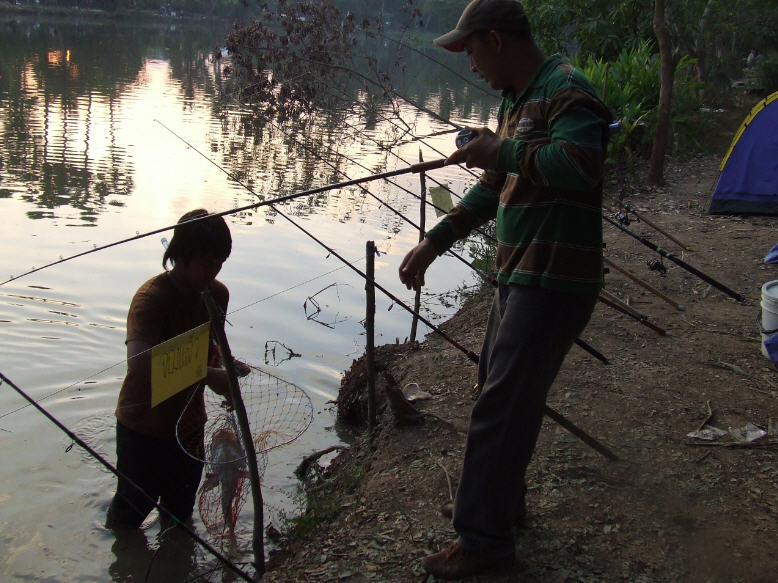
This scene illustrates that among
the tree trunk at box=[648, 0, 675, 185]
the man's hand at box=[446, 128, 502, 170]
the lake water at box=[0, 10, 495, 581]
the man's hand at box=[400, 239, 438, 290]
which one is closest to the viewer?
the man's hand at box=[446, 128, 502, 170]

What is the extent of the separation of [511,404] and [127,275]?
19.4ft

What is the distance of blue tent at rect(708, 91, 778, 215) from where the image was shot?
8.31 m

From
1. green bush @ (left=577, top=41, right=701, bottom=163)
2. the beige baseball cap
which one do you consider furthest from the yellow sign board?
green bush @ (left=577, top=41, right=701, bottom=163)

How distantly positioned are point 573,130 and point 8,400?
4.49 metres

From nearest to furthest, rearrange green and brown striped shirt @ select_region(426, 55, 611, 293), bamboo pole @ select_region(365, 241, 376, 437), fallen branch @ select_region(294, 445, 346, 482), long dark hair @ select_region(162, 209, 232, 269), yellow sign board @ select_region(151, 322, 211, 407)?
green and brown striped shirt @ select_region(426, 55, 611, 293), yellow sign board @ select_region(151, 322, 211, 407), long dark hair @ select_region(162, 209, 232, 269), bamboo pole @ select_region(365, 241, 376, 437), fallen branch @ select_region(294, 445, 346, 482)

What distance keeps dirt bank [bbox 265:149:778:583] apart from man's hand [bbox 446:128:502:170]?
1.33 m

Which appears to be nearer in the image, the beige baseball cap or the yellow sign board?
the beige baseball cap

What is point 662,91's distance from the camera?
9.61 meters

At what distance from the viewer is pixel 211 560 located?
3.55 metres

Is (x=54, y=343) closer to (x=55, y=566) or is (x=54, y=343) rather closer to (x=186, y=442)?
(x=55, y=566)

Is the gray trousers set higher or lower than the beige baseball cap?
lower

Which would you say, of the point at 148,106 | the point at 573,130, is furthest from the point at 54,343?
the point at 148,106

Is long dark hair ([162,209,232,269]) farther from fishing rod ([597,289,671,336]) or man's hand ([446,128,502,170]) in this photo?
fishing rod ([597,289,671,336])

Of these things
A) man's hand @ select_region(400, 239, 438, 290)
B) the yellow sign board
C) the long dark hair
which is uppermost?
man's hand @ select_region(400, 239, 438, 290)
